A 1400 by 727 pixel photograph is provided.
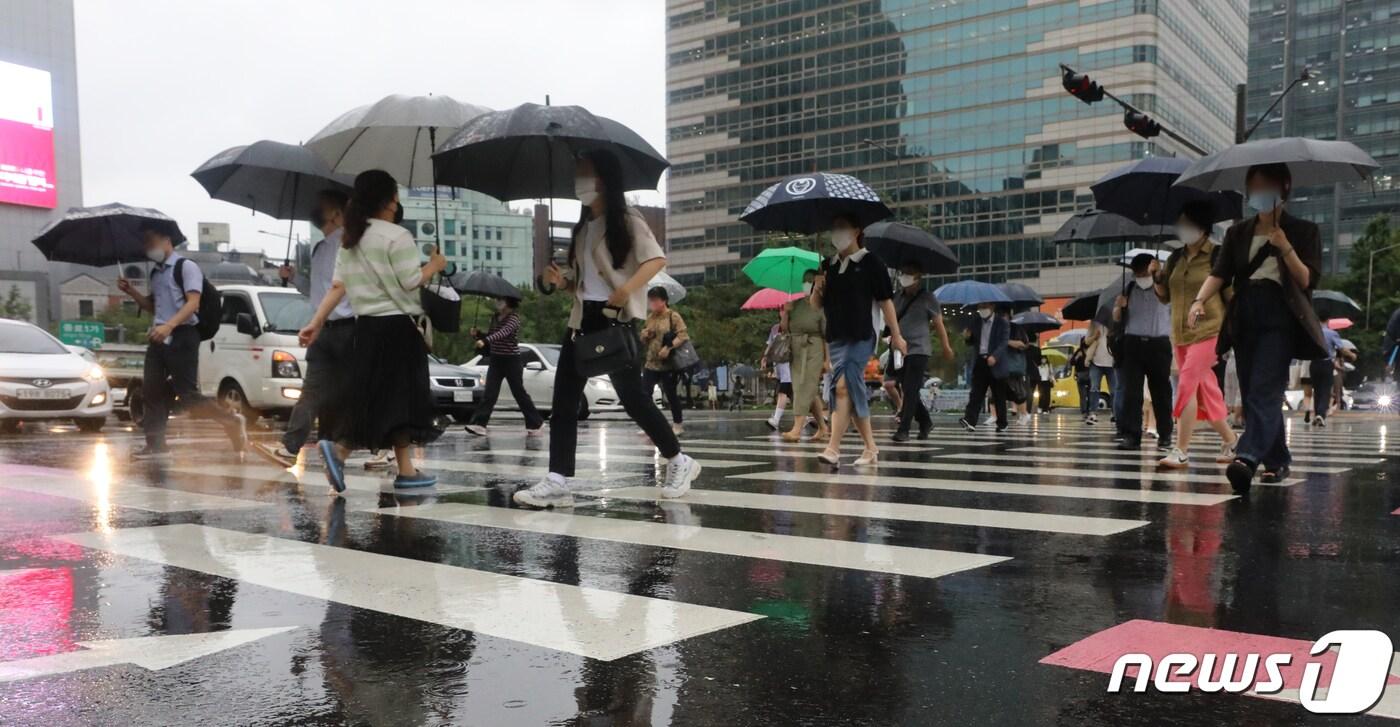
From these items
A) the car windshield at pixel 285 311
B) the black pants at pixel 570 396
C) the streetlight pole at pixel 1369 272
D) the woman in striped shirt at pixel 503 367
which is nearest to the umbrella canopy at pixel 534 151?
the black pants at pixel 570 396

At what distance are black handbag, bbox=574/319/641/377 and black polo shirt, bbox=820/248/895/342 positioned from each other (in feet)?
8.21

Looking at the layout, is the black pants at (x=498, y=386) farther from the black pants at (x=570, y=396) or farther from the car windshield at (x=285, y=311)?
the black pants at (x=570, y=396)

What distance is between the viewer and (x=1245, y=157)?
20.9 ft

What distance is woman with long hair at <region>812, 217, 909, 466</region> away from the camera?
792cm

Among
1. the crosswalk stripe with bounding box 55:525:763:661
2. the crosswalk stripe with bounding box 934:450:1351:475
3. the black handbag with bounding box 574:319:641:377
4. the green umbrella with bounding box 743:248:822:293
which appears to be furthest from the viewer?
the green umbrella with bounding box 743:248:822:293

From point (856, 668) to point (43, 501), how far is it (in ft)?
17.9

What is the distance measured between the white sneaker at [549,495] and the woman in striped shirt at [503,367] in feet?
22.9

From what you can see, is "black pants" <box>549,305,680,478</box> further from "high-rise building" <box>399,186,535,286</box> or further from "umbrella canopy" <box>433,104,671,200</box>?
"high-rise building" <box>399,186,535,286</box>

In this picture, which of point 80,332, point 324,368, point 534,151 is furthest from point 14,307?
point 534,151

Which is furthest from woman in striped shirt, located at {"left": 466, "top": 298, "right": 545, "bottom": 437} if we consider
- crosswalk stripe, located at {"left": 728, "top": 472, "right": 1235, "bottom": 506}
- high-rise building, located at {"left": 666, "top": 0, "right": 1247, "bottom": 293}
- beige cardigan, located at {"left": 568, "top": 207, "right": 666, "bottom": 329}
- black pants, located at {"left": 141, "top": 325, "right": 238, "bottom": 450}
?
high-rise building, located at {"left": 666, "top": 0, "right": 1247, "bottom": 293}

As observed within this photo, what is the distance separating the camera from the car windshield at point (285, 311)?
13633 millimetres

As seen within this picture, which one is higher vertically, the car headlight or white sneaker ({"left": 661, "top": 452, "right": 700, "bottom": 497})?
the car headlight

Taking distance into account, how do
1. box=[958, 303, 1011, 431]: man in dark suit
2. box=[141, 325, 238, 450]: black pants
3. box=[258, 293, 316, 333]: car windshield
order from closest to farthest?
box=[141, 325, 238, 450]: black pants → box=[258, 293, 316, 333]: car windshield → box=[958, 303, 1011, 431]: man in dark suit

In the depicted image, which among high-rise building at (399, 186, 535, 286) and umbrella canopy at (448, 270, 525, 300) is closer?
umbrella canopy at (448, 270, 525, 300)
